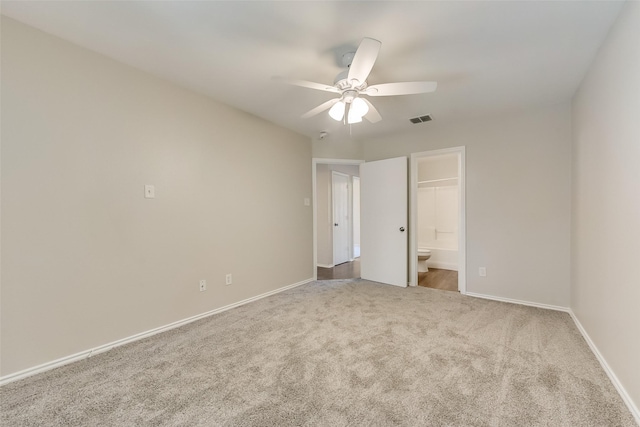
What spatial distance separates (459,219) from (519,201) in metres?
0.68

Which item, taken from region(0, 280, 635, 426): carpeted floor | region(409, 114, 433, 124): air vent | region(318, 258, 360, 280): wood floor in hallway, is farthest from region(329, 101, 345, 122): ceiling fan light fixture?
region(318, 258, 360, 280): wood floor in hallway

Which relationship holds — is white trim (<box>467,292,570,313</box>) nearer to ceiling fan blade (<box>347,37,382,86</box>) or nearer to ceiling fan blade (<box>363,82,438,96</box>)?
ceiling fan blade (<box>363,82,438,96</box>)

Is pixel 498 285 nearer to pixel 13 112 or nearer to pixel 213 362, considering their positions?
pixel 213 362

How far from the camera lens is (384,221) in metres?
4.14

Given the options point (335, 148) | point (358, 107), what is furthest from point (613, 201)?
point (335, 148)

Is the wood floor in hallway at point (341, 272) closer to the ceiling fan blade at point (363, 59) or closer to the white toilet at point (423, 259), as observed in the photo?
the white toilet at point (423, 259)

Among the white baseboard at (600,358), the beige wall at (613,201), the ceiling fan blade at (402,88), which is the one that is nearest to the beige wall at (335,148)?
the ceiling fan blade at (402,88)

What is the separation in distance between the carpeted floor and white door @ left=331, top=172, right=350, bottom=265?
321 centimetres

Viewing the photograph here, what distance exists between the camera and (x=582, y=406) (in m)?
1.49

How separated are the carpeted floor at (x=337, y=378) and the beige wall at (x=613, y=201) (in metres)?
0.26

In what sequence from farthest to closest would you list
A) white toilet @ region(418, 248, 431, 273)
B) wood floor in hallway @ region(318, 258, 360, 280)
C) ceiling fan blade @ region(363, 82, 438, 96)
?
1. white toilet @ region(418, 248, 431, 273)
2. wood floor in hallway @ region(318, 258, 360, 280)
3. ceiling fan blade @ region(363, 82, 438, 96)

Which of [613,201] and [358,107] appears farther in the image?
[358,107]

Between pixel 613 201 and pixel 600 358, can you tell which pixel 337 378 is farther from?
pixel 613 201

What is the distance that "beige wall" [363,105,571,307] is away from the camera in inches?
118
